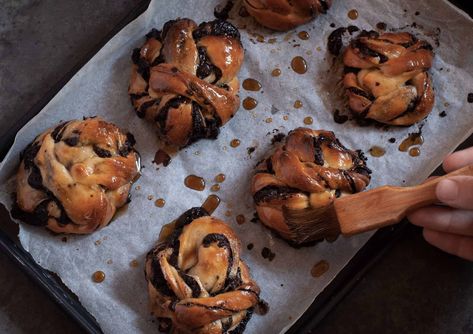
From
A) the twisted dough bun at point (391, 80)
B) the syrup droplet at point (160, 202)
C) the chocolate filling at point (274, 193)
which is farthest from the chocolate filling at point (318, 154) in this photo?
the syrup droplet at point (160, 202)

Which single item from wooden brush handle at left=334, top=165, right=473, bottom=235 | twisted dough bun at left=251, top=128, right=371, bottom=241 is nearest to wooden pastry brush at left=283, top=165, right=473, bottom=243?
wooden brush handle at left=334, top=165, right=473, bottom=235

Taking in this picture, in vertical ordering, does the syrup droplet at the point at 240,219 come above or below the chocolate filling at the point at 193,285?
above

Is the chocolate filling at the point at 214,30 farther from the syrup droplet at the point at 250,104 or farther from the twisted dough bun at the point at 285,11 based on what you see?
the syrup droplet at the point at 250,104

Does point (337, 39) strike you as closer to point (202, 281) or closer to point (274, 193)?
point (274, 193)

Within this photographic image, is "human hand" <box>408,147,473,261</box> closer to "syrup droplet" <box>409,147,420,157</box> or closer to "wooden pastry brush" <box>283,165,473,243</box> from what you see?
"wooden pastry brush" <box>283,165,473,243</box>

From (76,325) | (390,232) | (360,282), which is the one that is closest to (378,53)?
(390,232)

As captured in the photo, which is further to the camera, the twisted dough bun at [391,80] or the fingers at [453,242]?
the twisted dough bun at [391,80]

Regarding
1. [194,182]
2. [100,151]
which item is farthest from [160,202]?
[100,151]
